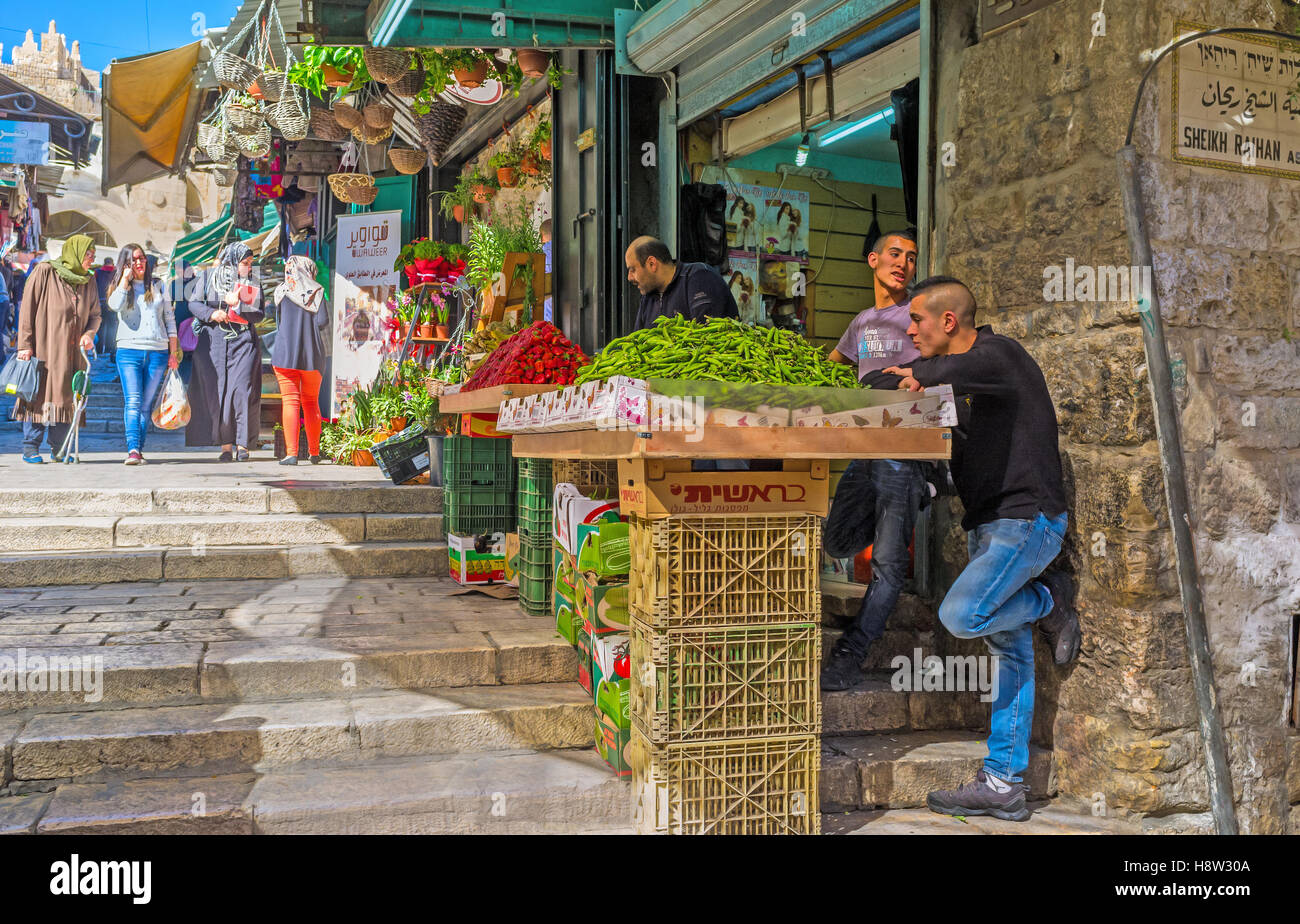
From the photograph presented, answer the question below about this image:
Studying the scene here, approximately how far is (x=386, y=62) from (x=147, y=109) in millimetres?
4402

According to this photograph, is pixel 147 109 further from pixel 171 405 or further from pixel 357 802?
pixel 357 802

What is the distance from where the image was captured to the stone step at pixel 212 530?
225 inches

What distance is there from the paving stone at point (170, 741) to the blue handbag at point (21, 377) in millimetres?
7796

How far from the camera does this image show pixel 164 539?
234 inches

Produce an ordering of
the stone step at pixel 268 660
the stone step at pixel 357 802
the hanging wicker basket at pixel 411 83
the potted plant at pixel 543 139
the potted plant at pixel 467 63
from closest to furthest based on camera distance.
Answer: the stone step at pixel 357 802
the stone step at pixel 268 660
the potted plant at pixel 467 63
the potted plant at pixel 543 139
the hanging wicker basket at pixel 411 83

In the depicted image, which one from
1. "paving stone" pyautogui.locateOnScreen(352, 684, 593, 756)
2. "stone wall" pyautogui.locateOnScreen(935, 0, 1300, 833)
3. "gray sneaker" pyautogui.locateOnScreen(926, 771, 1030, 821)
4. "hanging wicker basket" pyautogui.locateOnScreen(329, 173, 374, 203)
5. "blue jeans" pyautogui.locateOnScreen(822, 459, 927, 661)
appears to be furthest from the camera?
"hanging wicker basket" pyautogui.locateOnScreen(329, 173, 374, 203)

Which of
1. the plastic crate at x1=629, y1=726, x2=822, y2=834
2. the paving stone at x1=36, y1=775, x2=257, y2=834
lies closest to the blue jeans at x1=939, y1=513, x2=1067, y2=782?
the plastic crate at x1=629, y1=726, x2=822, y2=834

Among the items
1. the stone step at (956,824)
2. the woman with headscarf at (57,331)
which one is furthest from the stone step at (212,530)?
the woman with headscarf at (57,331)

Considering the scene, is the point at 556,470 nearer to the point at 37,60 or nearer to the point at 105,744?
the point at 105,744

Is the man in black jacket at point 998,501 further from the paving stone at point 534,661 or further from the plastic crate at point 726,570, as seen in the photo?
the paving stone at point 534,661

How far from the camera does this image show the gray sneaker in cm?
338

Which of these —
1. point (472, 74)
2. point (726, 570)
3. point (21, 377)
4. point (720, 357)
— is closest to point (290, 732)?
point (726, 570)

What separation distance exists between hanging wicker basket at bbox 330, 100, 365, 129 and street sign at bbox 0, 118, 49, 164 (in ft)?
11.5

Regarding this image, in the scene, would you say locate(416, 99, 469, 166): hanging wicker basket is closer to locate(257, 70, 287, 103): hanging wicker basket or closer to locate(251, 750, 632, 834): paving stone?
locate(257, 70, 287, 103): hanging wicker basket
